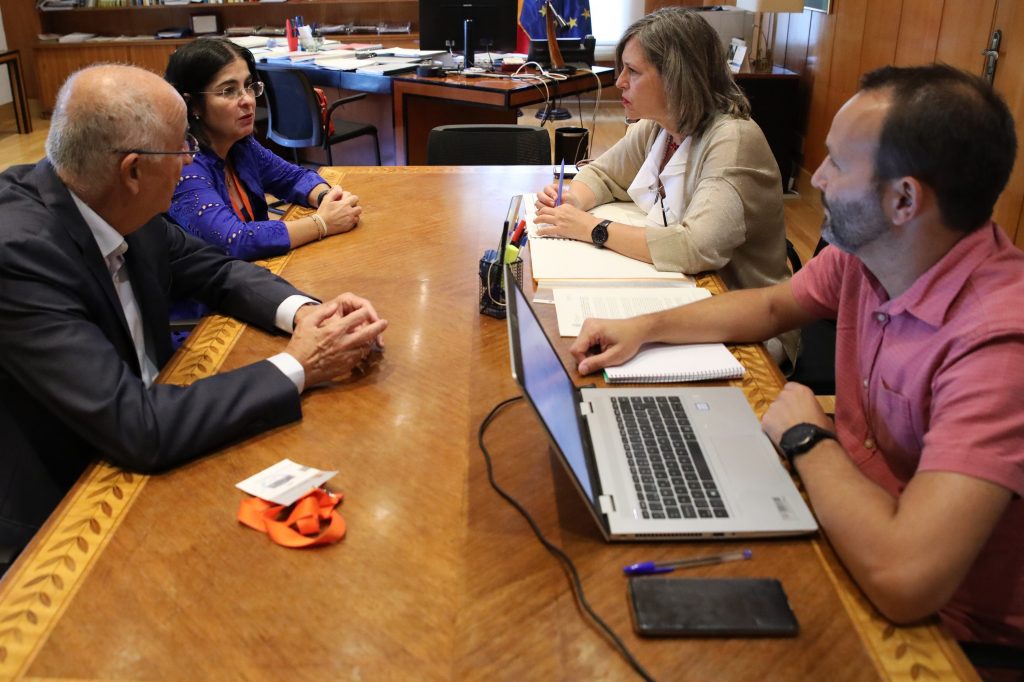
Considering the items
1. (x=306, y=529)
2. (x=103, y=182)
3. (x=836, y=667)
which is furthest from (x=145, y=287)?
(x=836, y=667)

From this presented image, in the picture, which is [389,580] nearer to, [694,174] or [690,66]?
[694,174]

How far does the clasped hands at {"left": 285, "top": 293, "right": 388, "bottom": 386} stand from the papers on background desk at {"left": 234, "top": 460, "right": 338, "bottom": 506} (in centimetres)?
25

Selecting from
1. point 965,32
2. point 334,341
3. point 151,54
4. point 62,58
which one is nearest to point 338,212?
point 334,341

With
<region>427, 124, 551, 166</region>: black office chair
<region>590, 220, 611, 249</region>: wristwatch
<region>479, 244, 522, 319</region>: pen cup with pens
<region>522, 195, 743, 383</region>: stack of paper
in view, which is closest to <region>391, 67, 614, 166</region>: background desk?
<region>427, 124, 551, 166</region>: black office chair

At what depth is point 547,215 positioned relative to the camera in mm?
2098

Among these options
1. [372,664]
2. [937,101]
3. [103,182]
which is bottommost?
[372,664]

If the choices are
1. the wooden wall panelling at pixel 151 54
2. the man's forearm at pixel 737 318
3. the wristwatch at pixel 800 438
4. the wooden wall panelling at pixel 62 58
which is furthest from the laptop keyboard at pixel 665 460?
the wooden wall panelling at pixel 62 58

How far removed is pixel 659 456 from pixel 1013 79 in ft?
8.91

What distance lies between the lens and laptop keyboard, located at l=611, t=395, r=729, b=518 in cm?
106

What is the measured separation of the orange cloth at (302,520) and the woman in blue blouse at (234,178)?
106 cm

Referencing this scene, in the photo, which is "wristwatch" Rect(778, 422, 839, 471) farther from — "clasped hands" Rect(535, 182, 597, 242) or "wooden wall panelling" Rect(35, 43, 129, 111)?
"wooden wall panelling" Rect(35, 43, 129, 111)

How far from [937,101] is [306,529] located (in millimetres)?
957

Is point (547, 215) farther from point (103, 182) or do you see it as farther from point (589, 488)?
point (589, 488)

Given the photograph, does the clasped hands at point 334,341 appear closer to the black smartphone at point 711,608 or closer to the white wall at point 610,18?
the black smartphone at point 711,608
